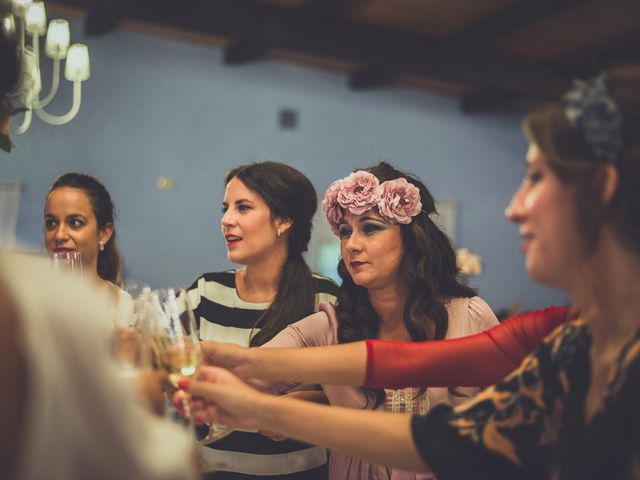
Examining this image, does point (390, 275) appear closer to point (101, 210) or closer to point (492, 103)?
point (101, 210)

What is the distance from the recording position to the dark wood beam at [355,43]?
6918 mm

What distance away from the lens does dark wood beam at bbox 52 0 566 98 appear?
6.92 metres

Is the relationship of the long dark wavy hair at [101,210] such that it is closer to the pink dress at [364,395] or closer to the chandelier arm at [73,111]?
the chandelier arm at [73,111]

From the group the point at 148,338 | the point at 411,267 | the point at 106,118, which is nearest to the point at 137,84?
the point at 106,118

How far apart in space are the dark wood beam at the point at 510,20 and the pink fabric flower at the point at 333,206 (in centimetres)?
481

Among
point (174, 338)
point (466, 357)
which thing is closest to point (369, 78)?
point (466, 357)

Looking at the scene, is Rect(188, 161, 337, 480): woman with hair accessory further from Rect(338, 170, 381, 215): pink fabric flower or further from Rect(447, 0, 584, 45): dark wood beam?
Rect(447, 0, 584, 45): dark wood beam

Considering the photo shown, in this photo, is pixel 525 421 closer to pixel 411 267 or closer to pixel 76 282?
pixel 76 282

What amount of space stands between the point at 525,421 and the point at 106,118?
710 centimetres

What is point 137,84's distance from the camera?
7887mm

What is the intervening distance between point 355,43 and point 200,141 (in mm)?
2097

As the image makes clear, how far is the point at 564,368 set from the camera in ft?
4.25

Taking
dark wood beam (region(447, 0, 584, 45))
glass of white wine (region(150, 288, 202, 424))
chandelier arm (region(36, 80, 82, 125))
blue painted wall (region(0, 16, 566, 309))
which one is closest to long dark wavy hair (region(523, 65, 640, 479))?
glass of white wine (region(150, 288, 202, 424))

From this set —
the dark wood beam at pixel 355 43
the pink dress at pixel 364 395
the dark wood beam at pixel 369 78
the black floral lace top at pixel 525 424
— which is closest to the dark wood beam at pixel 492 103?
the dark wood beam at pixel 355 43
